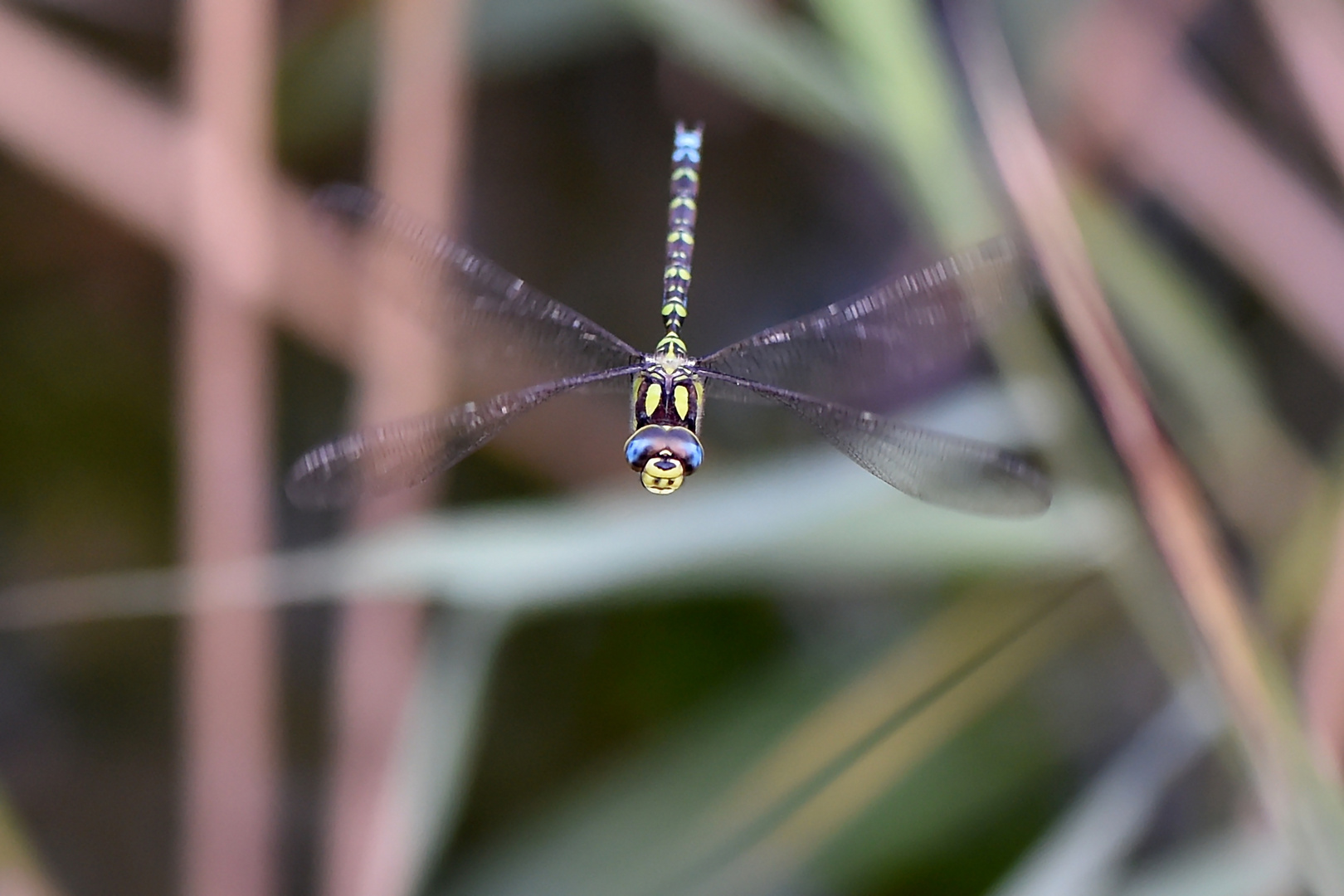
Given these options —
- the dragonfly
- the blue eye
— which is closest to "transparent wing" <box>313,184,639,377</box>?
the dragonfly

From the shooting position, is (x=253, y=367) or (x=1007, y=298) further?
(x=253, y=367)

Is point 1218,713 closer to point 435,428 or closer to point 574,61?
point 435,428

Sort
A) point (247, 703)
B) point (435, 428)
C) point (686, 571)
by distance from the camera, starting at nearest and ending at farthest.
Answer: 1. point (435, 428)
2. point (686, 571)
3. point (247, 703)

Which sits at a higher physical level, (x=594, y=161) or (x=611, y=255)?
(x=594, y=161)

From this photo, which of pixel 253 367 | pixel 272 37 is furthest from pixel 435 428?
pixel 272 37

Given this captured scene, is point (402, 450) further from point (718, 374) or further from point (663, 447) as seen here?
point (718, 374)

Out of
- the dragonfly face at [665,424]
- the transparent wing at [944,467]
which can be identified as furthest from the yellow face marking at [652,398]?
the transparent wing at [944,467]

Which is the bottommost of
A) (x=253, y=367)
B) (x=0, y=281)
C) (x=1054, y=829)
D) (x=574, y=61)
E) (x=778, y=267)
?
(x=1054, y=829)

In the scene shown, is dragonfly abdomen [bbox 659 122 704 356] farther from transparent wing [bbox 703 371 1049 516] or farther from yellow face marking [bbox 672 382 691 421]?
transparent wing [bbox 703 371 1049 516]
